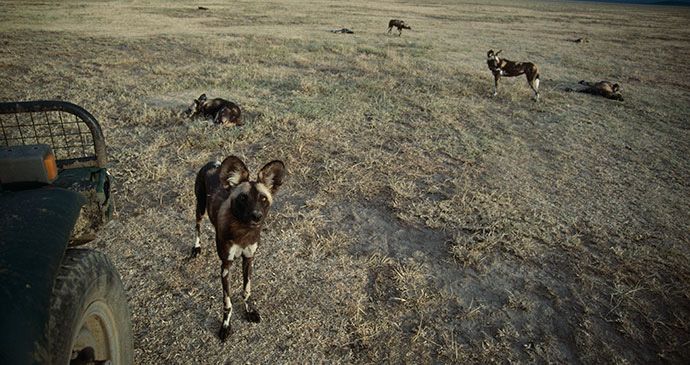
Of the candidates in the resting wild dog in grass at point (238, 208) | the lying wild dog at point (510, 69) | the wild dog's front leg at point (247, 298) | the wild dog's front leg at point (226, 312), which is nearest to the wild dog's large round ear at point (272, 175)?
the resting wild dog in grass at point (238, 208)

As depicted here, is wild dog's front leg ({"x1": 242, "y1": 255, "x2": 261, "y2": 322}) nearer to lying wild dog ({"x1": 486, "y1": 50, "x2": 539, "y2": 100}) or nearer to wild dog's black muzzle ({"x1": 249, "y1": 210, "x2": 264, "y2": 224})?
wild dog's black muzzle ({"x1": 249, "y1": 210, "x2": 264, "y2": 224})

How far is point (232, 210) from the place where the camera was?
275 cm

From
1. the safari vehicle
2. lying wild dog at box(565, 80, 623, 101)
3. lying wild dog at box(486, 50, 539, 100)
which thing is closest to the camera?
the safari vehicle

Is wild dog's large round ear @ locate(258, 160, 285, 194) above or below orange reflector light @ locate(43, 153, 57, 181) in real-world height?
below

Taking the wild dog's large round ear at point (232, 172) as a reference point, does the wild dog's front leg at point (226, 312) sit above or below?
below

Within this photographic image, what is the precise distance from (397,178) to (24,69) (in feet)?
43.5

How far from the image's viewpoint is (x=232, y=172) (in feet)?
8.91

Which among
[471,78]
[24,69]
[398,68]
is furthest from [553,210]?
[24,69]

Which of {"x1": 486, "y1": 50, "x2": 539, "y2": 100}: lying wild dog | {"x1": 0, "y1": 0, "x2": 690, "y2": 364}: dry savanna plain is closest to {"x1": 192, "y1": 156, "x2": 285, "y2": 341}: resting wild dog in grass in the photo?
{"x1": 0, "y1": 0, "x2": 690, "y2": 364}: dry savanna plain

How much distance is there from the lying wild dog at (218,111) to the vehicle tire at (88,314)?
6080mm

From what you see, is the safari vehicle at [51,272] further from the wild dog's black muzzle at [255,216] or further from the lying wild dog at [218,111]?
the lying wild dog at [218,111]

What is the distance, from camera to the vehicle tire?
138 centimetres

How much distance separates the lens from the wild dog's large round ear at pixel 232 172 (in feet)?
8.53

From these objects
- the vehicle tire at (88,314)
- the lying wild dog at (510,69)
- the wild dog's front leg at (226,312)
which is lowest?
A: the wild dog's front leg at (226,312)
